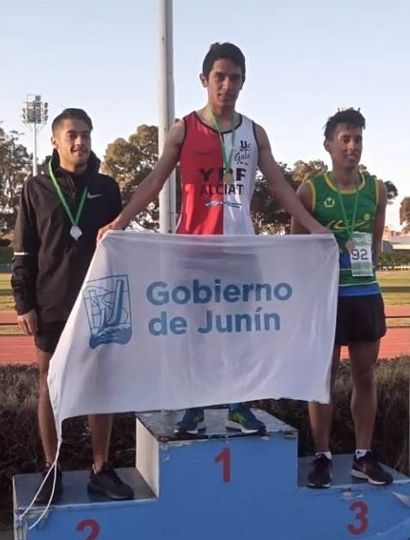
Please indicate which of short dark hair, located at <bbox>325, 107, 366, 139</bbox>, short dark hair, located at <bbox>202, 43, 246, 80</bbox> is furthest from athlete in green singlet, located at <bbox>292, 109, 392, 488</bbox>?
short dark hair, located at <bbox>202, 43, 246, 80</bbox>

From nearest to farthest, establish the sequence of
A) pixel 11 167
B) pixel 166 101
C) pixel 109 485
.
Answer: pixel 109 485
pixel 166 101
pixel 11 167

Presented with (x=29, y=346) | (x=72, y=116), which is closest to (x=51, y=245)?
(x=72, y=116)

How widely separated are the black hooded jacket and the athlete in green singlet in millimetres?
1139

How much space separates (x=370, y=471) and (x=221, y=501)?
86 cm

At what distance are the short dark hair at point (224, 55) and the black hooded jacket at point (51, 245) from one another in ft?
2.78

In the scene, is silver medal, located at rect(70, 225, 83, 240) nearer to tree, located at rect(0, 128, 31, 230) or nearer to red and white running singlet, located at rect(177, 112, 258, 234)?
red and white running singlet, located at rect(177, 112, 258, 234)

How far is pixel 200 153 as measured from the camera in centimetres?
395

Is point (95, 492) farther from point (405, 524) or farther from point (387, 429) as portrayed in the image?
point (387, 429)

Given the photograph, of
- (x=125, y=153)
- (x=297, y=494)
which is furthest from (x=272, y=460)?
(x=125, y=153)

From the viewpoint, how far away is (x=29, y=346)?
1473 cm

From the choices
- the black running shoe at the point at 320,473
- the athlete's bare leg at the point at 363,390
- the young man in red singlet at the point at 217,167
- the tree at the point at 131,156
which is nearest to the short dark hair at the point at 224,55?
the young man in red singlet at the point at 217,167

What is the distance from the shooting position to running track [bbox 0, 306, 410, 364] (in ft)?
41.4

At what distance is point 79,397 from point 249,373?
2.92ft

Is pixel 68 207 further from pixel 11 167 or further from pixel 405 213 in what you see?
pixel 405 213
